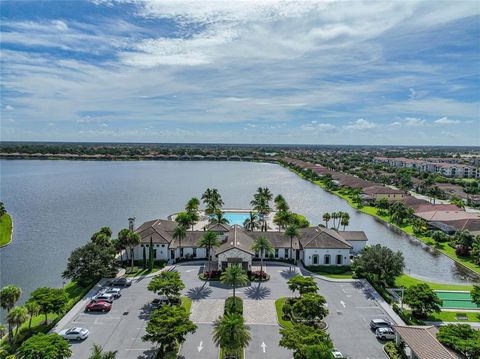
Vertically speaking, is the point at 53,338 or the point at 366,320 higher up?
the point at 53,338

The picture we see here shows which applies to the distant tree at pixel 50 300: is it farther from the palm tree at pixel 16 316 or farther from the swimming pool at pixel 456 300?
the swimming pool at pixel 456 300

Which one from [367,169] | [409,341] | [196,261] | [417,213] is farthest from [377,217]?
[367,169]

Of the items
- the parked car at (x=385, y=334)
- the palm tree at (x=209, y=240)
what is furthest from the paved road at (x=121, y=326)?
the parked car at (x=385, y=334)

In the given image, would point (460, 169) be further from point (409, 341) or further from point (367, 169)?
point (409, 341)

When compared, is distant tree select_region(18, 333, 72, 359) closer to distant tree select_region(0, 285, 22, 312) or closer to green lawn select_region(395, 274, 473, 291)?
distant tree select_region(0, 285, 22, 312)

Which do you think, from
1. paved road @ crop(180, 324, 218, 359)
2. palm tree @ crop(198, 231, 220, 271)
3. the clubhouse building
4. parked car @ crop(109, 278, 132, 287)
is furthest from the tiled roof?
parked car @ crop(109, 278, 132, 287)

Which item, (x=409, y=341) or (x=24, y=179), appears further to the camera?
(x=24, y=179)
